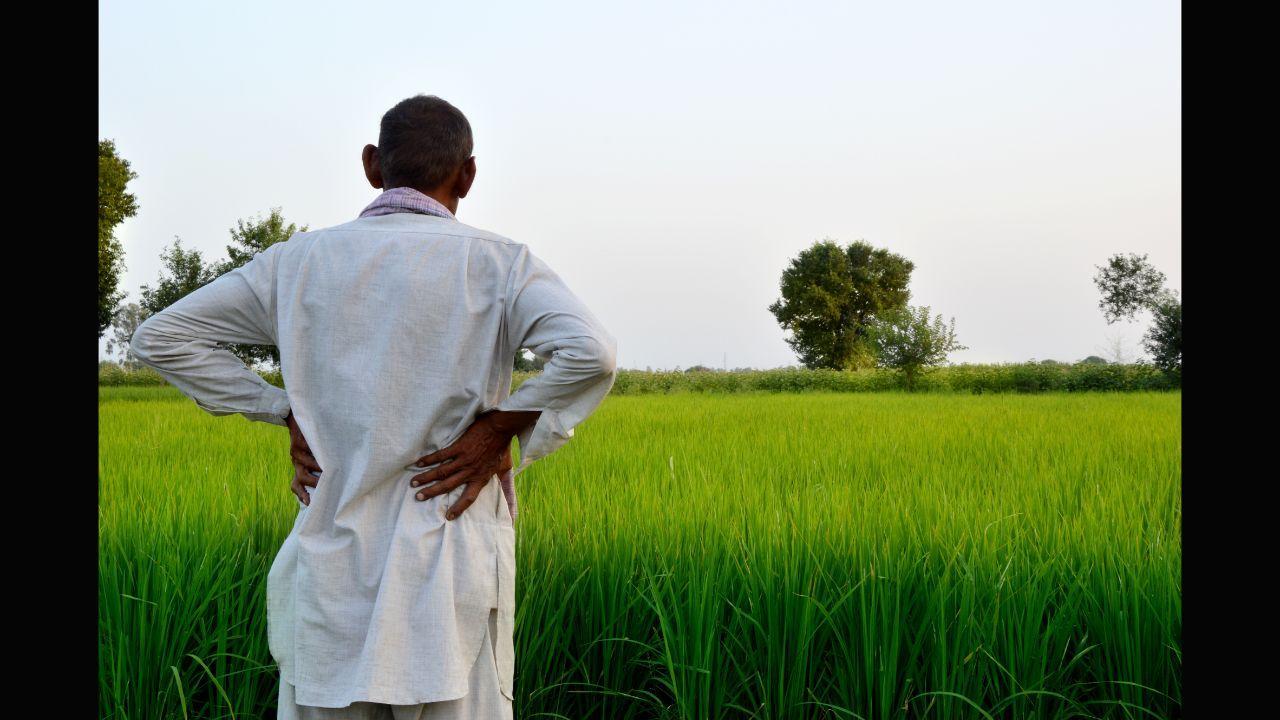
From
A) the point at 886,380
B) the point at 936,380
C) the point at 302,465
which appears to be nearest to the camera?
the point at 302,465

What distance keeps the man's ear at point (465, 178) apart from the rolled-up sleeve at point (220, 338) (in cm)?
43

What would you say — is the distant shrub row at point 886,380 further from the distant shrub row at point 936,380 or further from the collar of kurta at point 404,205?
the collar of kurta at point 404,205

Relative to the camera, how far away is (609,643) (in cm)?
245

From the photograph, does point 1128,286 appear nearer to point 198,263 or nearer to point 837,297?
point 837,297

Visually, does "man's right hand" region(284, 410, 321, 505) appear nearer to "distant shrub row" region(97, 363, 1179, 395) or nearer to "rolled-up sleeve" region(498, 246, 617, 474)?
"rolled-up sleeve" region(498, 246, 617, 474)

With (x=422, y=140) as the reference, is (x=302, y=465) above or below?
below

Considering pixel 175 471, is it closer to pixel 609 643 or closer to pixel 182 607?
pixel 182 607

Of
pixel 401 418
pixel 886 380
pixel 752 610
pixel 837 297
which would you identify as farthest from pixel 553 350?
pixel 837 297

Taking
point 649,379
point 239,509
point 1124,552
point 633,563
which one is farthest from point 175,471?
point 649,379

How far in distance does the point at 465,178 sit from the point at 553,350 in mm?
464

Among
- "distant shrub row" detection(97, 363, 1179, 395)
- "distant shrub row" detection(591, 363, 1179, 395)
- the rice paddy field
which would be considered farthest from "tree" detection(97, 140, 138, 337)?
the rice paddy field

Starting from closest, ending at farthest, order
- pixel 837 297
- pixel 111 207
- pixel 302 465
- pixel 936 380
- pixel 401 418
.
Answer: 1. pixel 401 418
2. pixel 302 465
3. pixel 111 207
4. pixel 936 380
5. pixel 837 297

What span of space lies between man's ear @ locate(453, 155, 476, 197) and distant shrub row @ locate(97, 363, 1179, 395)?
19275mm

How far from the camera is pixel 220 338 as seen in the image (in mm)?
1898
